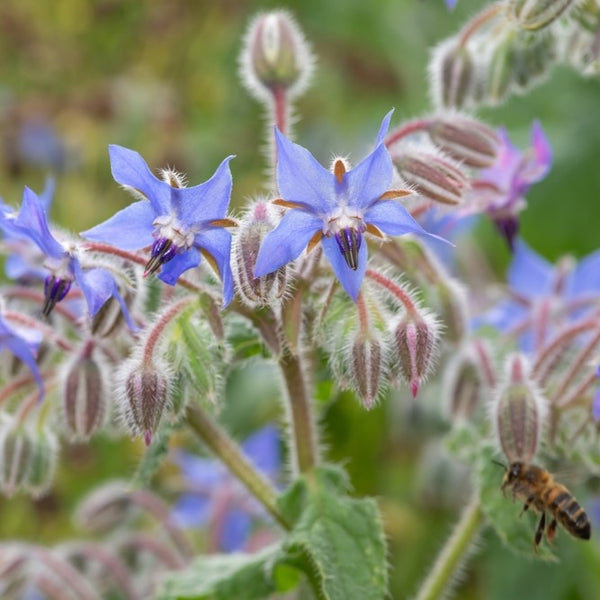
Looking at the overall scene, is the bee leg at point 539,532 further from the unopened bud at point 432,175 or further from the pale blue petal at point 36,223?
the pale blue petal at point 36,223

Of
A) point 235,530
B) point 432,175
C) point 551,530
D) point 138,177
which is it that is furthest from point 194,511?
point 138,177

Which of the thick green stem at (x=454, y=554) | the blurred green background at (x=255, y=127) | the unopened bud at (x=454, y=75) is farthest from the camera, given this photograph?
the blurred green background at (x=255, y=127)

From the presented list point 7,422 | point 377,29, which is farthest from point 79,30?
point 7,422

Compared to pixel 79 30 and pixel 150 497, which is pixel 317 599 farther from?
pixel 79 30

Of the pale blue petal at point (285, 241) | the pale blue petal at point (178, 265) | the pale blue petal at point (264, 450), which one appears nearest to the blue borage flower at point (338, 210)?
the pale blue petal at point (285, 241)

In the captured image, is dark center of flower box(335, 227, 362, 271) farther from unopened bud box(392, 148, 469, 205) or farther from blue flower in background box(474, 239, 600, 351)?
blue flower in background box(474, 239, 600, 351)

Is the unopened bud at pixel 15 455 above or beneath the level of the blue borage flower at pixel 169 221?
beneath

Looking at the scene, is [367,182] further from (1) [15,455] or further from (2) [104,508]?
(2) [104,508]

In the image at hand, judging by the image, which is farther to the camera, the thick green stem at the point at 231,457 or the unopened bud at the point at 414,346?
the thick green stem at the point at 231,457

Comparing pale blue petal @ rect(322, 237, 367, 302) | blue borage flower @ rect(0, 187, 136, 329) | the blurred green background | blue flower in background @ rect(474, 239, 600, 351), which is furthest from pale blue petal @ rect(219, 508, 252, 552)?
pale blue petal @ rect(322, 237, 367, 302)
